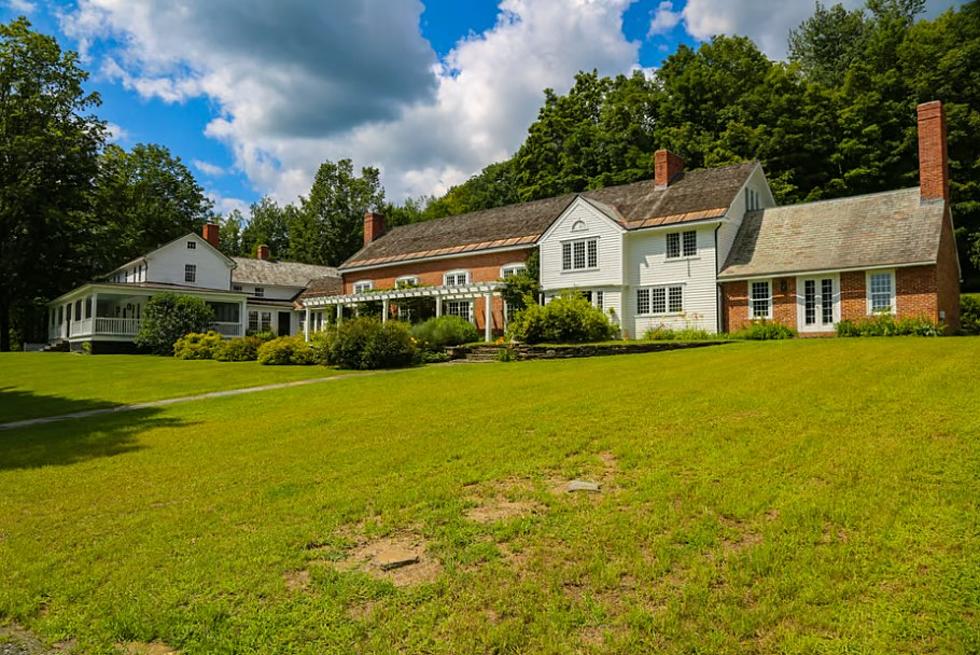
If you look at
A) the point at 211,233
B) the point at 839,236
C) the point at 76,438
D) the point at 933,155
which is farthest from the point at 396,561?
the point at 211,233

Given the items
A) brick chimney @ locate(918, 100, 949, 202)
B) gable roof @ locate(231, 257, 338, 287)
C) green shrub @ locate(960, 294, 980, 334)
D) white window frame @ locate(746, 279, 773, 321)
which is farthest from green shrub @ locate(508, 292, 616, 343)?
gable roof @ locate(231, 257, 338, 287)

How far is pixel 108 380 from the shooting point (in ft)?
66.1

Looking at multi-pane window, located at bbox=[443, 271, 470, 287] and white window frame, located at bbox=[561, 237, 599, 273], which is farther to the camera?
multi-pane window, located at bbox=[443, 271, 470, 287]

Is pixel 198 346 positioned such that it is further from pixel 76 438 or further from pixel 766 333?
pixel 766 333

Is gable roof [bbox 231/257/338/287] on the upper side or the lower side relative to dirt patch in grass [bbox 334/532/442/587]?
upper

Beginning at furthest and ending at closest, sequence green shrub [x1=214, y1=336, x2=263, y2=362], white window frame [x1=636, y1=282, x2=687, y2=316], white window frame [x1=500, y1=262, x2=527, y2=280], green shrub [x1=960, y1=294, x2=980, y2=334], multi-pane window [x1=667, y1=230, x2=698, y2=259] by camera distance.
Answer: white window frame [x1=500, y1=262, x2=527, y2=280], green shrub [x1=214, y1=336, x2=263, y2=362], white window frame [x1=636, y1=282, x2=687, y2=316], multi-pane window [x1=667, y1=230, x2=698, y2=259], green shrub [x1=960, y1=294, x2=980, y2=334]

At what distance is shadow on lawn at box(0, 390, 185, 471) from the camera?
899cm

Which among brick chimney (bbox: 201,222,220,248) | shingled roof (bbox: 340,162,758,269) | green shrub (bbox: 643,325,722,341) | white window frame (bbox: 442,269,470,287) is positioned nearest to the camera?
green shrub (bbox: 643,325,722,341)

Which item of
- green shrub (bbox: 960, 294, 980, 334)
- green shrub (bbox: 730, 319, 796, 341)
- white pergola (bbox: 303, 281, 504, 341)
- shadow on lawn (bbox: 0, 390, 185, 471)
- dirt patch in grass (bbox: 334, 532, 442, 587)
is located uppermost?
white pergola (bbox: 303, 281, 504, 341)

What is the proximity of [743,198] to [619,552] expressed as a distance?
2728cm

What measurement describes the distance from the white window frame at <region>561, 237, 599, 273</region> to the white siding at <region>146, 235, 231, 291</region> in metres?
28.4

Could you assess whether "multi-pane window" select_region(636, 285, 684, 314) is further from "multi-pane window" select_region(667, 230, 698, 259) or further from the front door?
the front door

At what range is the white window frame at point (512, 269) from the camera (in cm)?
3219

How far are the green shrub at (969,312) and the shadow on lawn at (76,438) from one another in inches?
1121
